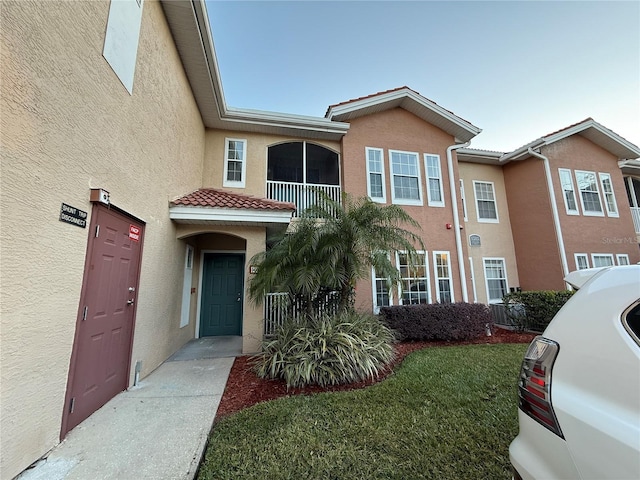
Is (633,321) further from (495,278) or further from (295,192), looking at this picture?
(495,278)

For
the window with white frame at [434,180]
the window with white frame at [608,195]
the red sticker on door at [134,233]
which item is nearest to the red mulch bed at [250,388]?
the red sticker on door at [134,233]

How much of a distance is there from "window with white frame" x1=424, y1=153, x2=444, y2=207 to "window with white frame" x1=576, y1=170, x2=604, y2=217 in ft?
22.8

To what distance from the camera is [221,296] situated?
27.7 feet

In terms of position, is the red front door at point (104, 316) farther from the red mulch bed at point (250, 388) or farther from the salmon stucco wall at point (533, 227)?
the salmon stucco wall at point (533, 227)

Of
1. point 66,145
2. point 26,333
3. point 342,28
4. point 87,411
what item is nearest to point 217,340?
point 87,411

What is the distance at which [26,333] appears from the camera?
251 cm

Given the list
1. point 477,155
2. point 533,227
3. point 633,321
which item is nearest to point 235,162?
point 633,321

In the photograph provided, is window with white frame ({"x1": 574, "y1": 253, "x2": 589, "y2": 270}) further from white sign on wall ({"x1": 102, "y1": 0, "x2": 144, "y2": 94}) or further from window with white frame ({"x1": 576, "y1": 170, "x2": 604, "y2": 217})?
white sign on wall ({"x1": 102, "y1": 0, "x2": 144, "y2": 94})

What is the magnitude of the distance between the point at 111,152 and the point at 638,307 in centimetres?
534

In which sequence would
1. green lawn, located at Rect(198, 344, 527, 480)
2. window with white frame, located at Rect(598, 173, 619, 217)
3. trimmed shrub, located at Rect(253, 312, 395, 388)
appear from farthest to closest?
1. window with white frame, located at Rect(598, 173, 619, 217)
2. trimmed shrub, located at Rect(253, 312, 395, 388)
3. green lawn, located at Rect(198, 344, 527, 480)

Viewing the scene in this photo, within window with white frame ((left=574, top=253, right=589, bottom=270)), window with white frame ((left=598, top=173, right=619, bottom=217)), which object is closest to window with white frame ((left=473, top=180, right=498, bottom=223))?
window with white frame ((left=574, top=253, right=589, bottom=270))

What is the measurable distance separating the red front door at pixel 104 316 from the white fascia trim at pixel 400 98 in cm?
709

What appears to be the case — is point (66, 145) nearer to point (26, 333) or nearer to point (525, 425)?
point (26, 333)

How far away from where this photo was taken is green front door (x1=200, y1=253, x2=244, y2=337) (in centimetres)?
830
